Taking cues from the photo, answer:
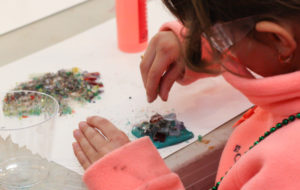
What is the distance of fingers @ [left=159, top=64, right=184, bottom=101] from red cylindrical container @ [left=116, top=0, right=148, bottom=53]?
0.72ft

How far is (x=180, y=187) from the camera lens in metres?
0.58

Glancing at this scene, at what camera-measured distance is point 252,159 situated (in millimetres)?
514

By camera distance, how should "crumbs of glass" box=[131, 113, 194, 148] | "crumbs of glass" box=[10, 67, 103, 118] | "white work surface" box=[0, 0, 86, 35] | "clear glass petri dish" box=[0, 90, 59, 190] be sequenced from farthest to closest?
1. "white work surface" box=[0, 0, 86, 35]
2. "crumbs of glass" box=[10, 67, 103, 118]
3. "crumbs of glass" box=[131, 113, 194, 148]
4. "clear glass petri dish" box=[0, 90, 59, 190]

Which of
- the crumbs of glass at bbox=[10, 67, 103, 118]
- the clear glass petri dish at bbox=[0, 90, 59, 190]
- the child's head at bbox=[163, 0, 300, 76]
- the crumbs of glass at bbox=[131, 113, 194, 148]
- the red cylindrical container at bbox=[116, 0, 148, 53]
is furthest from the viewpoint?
the red cylindrical container at bbox=[116, 0, 148, 53]

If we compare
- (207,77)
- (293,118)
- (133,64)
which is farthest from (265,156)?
(133,64)

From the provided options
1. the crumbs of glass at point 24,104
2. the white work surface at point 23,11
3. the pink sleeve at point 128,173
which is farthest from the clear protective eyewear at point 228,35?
the white work surface at point 23,11

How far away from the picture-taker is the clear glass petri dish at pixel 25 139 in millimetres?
596

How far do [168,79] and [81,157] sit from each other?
0.21 metres

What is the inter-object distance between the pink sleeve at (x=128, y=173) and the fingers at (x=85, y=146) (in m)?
0.05

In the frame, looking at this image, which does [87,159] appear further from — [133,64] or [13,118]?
[133,64]

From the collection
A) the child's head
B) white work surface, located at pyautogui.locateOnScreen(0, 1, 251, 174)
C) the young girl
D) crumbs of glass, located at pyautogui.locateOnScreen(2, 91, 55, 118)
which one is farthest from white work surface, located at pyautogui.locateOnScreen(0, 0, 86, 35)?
the child's head

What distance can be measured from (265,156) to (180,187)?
0.43 ft

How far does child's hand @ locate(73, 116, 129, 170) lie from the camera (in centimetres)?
62

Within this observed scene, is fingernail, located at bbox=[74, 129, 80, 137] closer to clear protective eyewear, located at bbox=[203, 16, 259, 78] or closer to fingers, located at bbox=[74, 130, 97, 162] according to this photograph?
fingers, located at bbox=[74, 130, 97, 162]
